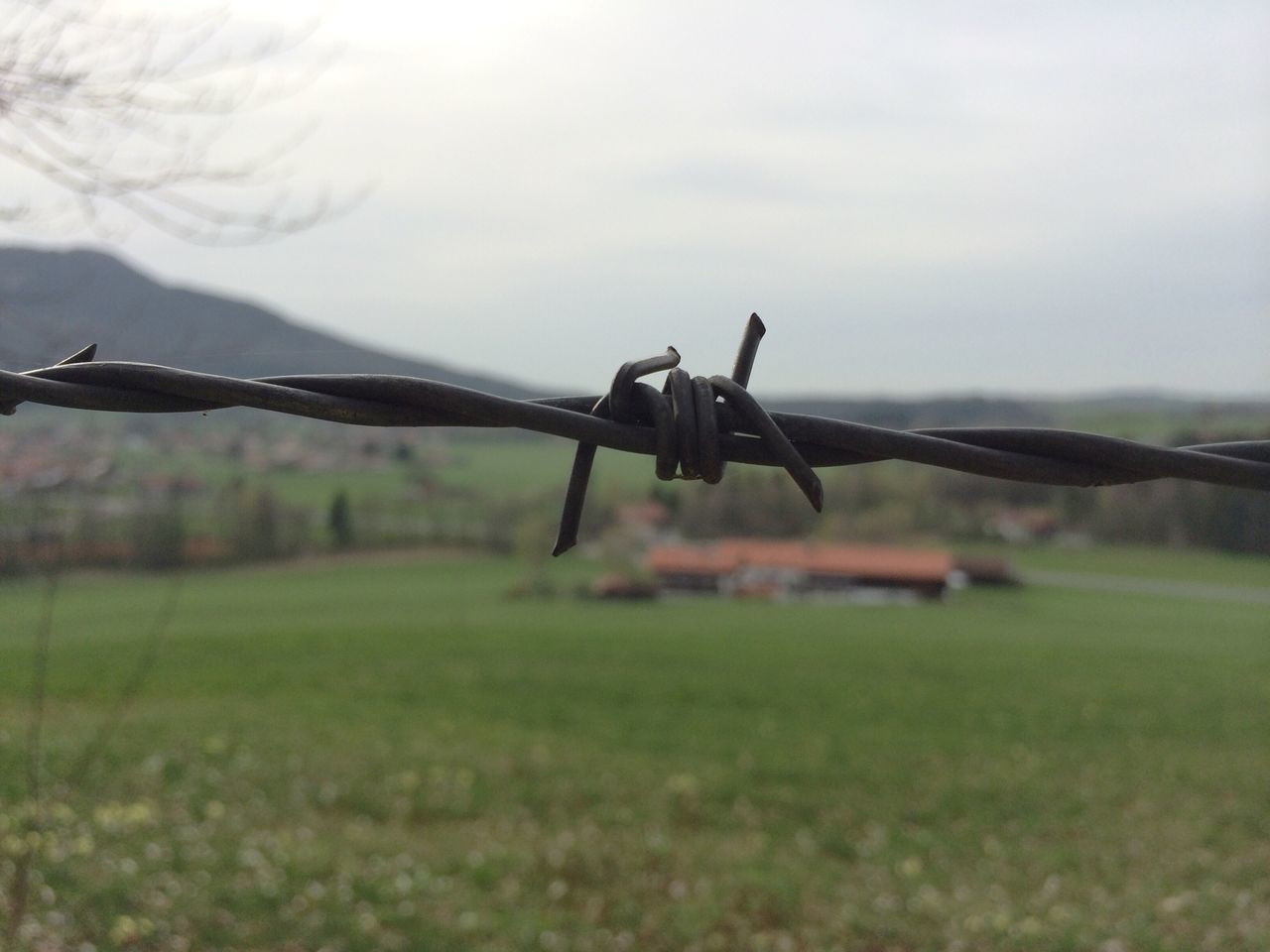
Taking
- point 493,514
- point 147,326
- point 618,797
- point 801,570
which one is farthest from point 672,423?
point 801,570

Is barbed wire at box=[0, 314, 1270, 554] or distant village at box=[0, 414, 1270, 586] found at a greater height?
barbed wire at box=[0, 314, 1270, 554]

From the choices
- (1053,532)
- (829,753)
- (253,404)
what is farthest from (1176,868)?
(1053,532)

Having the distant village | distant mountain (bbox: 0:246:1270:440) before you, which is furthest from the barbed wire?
distant mountain (bbox: 0:246:1270:440)

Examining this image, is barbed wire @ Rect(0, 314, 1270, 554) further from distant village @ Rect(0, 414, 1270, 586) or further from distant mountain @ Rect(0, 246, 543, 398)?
distant mountain @ Rect(0, 246, 543, 398)

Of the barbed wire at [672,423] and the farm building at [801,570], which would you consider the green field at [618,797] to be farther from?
the farm building at [801,570]

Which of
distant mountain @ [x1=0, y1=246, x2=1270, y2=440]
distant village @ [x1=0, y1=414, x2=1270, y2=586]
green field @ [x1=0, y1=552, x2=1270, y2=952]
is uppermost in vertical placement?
distant mountain @ [x1=0, y1=246, x2=1270, y2=440]

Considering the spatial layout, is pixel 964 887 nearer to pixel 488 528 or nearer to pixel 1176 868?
pixel 1176 868
